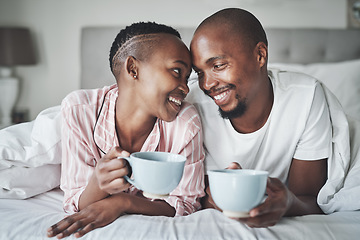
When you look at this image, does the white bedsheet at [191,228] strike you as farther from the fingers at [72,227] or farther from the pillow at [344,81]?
the pillow at [344,81]

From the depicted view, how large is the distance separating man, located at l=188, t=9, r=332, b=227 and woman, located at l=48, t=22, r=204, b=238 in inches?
3.9

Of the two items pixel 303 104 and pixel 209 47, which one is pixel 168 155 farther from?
pixel 303 104

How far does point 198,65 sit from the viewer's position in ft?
3.77

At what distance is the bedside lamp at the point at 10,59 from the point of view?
273cm

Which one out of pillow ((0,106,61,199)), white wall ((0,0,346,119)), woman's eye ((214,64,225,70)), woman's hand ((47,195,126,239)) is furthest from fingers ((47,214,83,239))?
white wall ((0,0,346,119))

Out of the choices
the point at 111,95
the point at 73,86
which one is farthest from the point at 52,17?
the point at 111,95

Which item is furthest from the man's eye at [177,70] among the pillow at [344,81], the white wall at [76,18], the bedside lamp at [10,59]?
the bedside lamp at [10,59]

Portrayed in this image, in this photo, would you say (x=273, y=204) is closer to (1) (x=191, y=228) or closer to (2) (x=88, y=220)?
(1) (x=191, y=228)

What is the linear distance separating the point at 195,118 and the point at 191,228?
42 centimetres

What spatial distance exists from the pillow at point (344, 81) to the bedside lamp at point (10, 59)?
184 cm

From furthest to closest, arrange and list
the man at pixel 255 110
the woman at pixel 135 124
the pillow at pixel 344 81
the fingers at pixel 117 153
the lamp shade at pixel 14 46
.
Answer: the lamp shade at pixel 14 46 → the pillow at pixel 344 81 → the man at pixel 255 110 → the woman at pixel 135 124 → the fingers at pixel 117 153

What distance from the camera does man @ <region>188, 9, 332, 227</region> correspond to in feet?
3.76

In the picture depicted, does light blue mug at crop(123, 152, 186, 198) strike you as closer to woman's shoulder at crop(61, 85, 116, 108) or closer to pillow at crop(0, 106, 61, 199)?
woman's shoulder at crop(61, 85, 116, 108)

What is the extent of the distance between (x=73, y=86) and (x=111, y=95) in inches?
73.0
